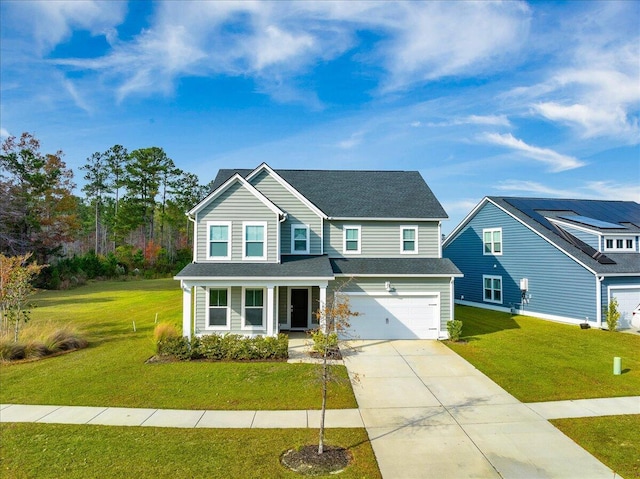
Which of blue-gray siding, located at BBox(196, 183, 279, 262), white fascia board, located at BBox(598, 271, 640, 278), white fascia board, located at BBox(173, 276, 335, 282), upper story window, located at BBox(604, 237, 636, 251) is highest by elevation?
blue-gray siding, located at BBox(196, 183, 279, 262)

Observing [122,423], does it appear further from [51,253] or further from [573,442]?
[51,253]

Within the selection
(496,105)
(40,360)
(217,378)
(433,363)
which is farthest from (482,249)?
(40,360)

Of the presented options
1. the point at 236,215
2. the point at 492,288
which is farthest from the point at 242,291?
the point at 492,288

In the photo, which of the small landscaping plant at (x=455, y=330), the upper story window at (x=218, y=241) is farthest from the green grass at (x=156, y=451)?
the small landscaping plant at (x=455, y=330)

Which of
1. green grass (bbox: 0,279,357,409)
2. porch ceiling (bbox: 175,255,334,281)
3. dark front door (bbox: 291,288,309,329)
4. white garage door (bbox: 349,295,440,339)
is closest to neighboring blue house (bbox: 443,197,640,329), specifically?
white garage door (bbox: 349,295,440,339)

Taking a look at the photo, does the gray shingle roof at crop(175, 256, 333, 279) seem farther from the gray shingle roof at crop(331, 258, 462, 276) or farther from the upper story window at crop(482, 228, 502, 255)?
the upper story window at crop(482, 228, 502, 255)
